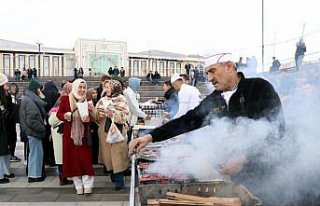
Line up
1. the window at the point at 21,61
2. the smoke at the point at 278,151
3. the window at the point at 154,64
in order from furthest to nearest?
the window at the point at 154,64 < the window at the point at 21,61 < the smoke at the point at 278,151

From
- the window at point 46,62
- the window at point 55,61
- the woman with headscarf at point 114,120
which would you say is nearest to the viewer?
the woman with headscarf at point 114,120

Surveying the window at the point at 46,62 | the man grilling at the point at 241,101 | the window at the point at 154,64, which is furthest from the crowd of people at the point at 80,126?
the window at the point at 154,64

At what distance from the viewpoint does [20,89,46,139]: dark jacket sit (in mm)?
6816

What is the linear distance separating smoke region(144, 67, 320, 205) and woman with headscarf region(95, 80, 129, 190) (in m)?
2.89

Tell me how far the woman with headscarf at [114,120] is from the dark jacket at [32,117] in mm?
1064

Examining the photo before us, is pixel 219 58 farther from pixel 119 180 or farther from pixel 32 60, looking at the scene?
pixel 32 60

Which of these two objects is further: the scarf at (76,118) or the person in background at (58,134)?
the person in background at (58,134)

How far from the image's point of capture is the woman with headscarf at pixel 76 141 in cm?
626

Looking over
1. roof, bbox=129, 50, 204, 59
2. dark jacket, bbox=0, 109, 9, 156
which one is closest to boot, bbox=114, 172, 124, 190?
dark jacket, bbox=0, 109, 9, 156

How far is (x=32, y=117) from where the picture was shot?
682cm

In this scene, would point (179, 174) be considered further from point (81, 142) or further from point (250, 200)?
point (81, 142)

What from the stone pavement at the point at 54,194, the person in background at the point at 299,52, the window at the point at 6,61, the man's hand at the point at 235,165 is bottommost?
the stone pavement at the point at 54,194

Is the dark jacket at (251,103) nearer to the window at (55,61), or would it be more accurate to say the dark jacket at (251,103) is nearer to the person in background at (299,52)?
the person in background at (299,52)

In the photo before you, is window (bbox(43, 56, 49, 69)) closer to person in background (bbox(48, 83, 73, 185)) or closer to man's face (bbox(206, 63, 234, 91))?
person in background (bbox(48, 83, 73, 185))
